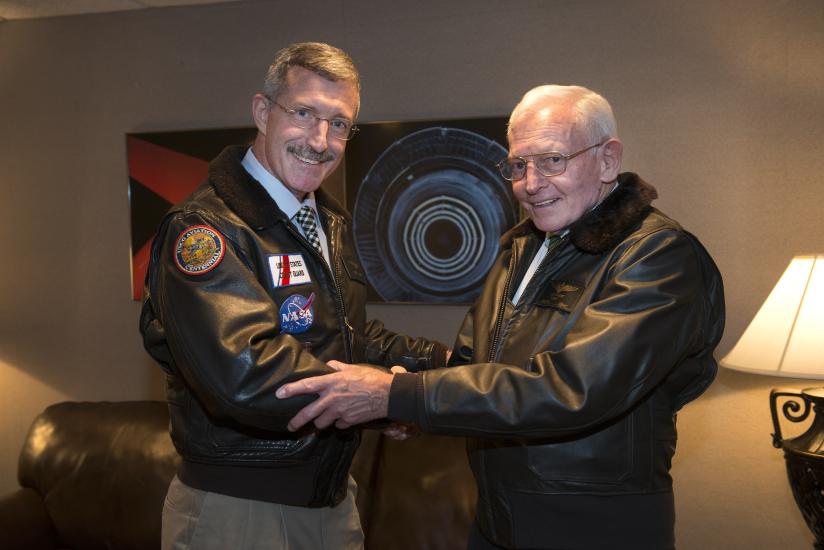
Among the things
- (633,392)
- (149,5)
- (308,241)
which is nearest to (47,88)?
(149,5)

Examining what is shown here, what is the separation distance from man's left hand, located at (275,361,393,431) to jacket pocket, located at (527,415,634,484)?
377 millimetres

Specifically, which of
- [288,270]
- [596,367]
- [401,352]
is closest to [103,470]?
[401,352]

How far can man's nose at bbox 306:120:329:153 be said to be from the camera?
1.98 m

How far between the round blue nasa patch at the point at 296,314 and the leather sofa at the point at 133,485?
1.34 metres

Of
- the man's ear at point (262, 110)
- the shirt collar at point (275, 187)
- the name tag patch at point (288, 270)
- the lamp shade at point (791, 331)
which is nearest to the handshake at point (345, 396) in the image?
the name tag patch at point (288, 270)

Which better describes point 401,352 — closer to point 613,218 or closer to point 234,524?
point 234,524

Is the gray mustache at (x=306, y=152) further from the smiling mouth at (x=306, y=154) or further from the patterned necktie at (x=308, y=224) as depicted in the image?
the patterned necktie at (x=308, y=224)

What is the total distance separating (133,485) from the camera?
325 centimetres

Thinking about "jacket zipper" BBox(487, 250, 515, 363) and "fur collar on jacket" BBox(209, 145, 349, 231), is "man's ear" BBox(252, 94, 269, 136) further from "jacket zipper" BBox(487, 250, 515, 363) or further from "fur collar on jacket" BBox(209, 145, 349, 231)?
"jacket zipper" BBox(487, 250, 515, 363)

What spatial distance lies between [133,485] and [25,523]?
462 mm

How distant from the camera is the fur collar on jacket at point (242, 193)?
1.86 metres

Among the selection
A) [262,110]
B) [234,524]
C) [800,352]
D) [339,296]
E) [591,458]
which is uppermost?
[262,110]

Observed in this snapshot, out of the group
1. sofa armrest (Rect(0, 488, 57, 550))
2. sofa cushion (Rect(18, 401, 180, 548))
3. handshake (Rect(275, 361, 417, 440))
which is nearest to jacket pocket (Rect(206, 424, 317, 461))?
handshake (Rect(275, 361, 417, 440))

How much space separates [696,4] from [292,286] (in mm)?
2142
